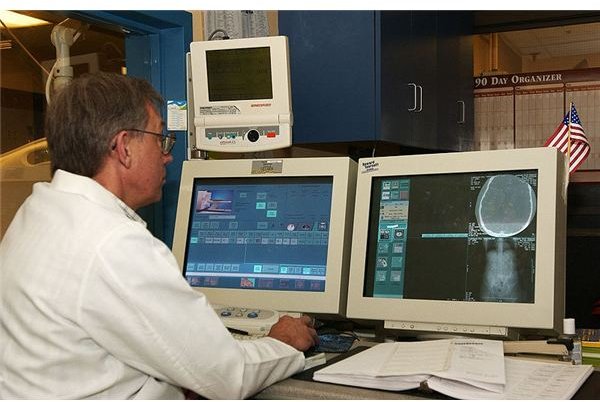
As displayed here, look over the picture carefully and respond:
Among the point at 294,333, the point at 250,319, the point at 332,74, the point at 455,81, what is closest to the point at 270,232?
the point at 250,319

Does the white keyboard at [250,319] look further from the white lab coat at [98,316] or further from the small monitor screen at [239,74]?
the small monitor screen at [239,74]

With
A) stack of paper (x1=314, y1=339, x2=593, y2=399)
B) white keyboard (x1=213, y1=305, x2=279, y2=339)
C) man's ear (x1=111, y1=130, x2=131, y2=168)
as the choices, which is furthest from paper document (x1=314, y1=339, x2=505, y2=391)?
man's ear (x1=111, y1=130, x2=131, y2=168)

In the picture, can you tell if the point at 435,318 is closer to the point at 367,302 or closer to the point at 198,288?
the point at 367,302

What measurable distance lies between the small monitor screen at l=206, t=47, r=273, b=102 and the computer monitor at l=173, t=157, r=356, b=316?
246 mm

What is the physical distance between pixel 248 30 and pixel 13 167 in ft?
2.86

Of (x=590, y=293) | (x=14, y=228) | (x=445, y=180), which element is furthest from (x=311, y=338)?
(x=590, y=293)

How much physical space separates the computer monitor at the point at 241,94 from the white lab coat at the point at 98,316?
2.51 ft

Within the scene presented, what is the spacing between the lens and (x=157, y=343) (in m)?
1.10

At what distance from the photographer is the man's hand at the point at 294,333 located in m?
1.42

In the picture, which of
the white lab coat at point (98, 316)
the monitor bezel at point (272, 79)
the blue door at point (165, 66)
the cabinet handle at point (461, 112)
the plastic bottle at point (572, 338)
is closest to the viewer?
the white lab coat at point (98, 316)

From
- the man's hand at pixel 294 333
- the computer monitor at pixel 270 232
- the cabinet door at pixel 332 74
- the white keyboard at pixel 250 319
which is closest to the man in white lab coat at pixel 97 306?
the man's hand at pixel 294 333

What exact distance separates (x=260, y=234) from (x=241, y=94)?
45 centimetres

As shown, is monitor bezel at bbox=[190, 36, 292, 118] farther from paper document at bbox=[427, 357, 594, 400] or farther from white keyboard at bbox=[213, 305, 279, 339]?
paper document at bbox=[427, 357, 594, 400]

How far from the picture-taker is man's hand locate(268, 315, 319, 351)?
56.0 inches
